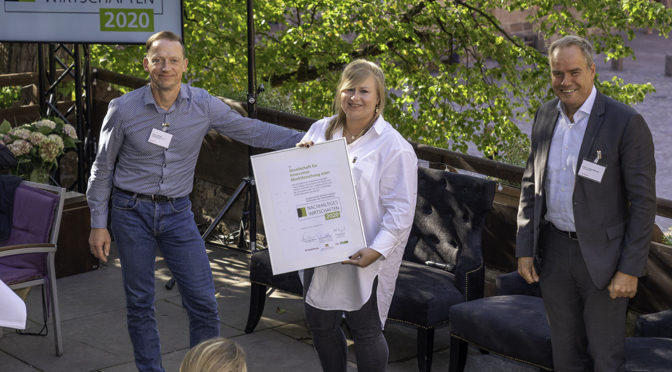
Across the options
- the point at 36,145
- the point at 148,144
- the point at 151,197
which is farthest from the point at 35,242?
the point at 148,144

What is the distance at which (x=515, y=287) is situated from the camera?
13.5 feet

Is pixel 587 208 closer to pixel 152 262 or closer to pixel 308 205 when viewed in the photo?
pixel 308 205

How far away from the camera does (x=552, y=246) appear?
295 cm

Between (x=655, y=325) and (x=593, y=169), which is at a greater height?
(x=593, y=169)

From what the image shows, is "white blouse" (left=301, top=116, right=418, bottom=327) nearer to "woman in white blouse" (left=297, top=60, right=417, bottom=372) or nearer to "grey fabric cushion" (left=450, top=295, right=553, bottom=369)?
"woman in white blouse" (left=297, top=60, right=417, bottom=372)

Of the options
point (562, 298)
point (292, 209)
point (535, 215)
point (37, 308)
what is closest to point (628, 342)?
point (562, 298)

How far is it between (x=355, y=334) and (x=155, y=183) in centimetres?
114

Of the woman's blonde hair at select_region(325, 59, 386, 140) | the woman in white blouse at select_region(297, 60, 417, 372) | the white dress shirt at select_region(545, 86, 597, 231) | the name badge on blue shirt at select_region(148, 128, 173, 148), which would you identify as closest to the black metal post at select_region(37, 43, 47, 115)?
the name badge on blue shirt at select_region(148, 128, 173, 148)

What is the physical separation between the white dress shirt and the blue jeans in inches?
64.1

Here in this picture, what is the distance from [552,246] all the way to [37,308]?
3.61 meters

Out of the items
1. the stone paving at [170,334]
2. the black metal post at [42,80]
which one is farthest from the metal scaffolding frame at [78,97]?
the stone paving at [170,334]

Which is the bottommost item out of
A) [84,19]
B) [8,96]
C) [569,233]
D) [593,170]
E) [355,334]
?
[355,334]

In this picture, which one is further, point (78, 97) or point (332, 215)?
point (78, 97)

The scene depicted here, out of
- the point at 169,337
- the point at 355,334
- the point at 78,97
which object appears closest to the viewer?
the point at 355,334
